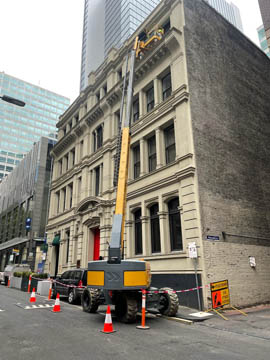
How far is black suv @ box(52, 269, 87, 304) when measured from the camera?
542 inches

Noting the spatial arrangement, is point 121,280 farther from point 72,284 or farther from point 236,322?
point 72,284

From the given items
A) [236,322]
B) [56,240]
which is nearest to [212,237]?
[236,322]

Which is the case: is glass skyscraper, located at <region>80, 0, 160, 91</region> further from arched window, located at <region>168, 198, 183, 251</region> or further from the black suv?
the black suv

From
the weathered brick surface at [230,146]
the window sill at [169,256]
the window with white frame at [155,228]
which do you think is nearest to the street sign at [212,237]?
the weathered brick surface at [230,146]

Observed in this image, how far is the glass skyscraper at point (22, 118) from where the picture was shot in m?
106

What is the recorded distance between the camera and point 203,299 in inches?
479

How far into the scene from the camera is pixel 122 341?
22.5 feet

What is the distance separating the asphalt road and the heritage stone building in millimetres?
4445

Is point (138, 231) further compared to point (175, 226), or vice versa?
point (138, 231)

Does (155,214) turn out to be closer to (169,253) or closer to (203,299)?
(169,253)

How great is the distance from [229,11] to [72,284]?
201 metres

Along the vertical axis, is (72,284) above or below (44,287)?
above

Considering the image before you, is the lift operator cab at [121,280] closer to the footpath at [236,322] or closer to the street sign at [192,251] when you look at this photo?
the footpath at [236,322]

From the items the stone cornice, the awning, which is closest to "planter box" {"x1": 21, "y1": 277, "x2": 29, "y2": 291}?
the awning
